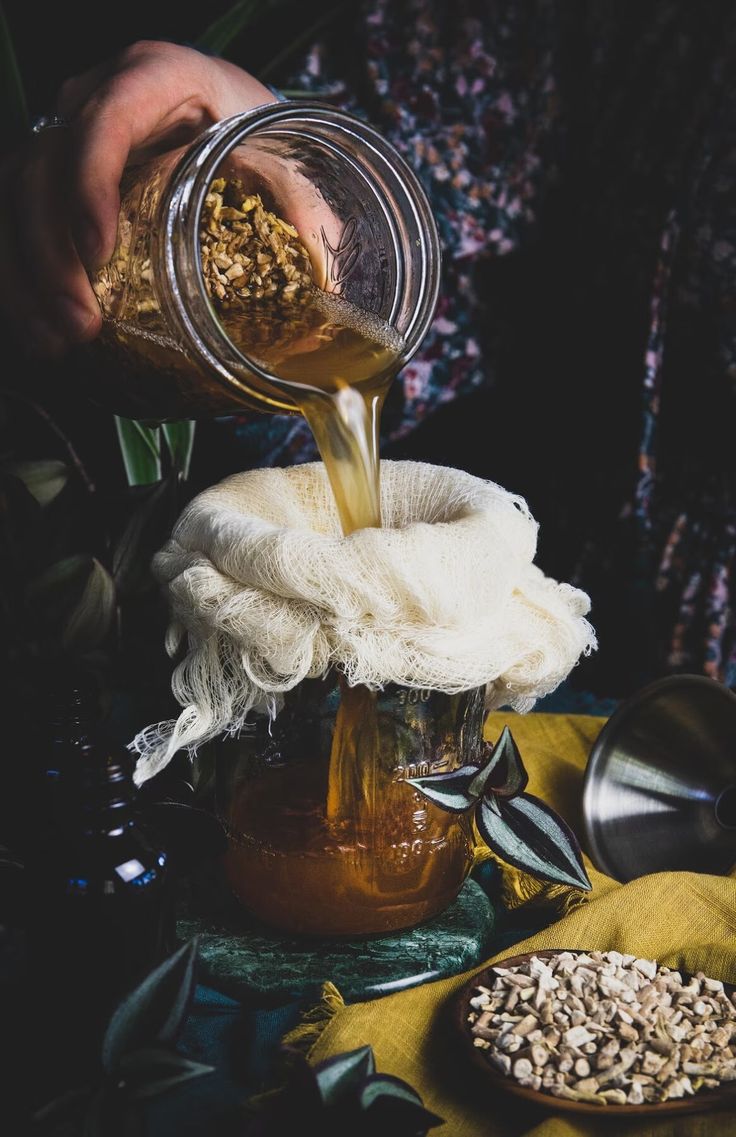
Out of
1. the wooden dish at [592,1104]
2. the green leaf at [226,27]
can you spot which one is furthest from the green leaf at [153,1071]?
the green leaf at [226,27]

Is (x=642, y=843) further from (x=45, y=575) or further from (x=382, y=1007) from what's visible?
(x=45, y=575)

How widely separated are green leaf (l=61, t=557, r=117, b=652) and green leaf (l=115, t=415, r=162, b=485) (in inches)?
9.9

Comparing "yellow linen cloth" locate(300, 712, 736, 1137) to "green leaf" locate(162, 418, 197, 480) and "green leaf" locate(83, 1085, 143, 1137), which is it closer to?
"green leaf" locate(83, 1085, 143, 1137)

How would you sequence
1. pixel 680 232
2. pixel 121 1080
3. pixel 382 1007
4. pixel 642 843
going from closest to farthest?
pixel 121 1080 < pixel 382 1007 < pixel 642 843 < pixel 680 232

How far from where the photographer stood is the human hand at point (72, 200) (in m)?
0.50

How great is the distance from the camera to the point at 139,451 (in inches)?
30.7

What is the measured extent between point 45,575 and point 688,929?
38 centimetres

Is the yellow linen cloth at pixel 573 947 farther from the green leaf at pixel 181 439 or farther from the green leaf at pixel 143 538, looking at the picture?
the green leaf at pixel 181 439

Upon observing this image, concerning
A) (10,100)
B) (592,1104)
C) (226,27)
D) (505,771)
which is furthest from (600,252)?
(592,1104)

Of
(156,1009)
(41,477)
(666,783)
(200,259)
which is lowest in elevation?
(666,783)

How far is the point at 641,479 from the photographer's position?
0.97 m

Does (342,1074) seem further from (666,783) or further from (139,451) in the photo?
(139,451)

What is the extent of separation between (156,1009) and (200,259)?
0.34 metres

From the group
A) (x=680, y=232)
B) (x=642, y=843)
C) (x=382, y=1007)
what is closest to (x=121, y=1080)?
(x=382, y=1007)
